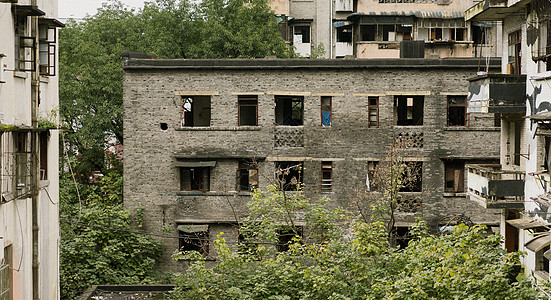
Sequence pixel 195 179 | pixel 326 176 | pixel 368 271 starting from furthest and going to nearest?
pixel 195 179
pixel 326 176
pixel 368 271

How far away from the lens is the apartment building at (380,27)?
39375mm

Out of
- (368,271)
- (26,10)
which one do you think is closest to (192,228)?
(368,271)

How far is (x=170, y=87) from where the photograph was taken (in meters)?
28.0

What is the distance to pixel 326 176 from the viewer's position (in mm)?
28281

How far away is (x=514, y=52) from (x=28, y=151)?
13968 mm

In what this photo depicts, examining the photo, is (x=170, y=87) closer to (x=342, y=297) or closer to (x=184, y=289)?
(x=184, y=289)

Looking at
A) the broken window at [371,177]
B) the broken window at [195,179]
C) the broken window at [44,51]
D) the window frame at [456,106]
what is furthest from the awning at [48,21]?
the window frame at [456,106]

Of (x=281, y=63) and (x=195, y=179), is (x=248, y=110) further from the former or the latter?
(x=195, y=179)

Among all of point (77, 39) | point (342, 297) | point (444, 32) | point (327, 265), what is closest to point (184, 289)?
point (327, 265)

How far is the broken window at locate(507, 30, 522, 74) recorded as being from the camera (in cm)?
1944

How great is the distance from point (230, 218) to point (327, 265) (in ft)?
30.0

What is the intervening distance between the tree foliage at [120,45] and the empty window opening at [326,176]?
9.82 metres

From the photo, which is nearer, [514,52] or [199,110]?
[514,52]

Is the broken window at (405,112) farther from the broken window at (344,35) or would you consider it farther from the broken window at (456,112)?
the broken window at (344,35)
